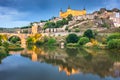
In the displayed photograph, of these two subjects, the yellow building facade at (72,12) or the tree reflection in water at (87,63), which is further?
the yellow building facade at (72,12)

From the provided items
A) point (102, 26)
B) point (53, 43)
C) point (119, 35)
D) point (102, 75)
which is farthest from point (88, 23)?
point (102, 75)

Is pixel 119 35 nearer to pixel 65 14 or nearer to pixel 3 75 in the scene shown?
pixel 3 75

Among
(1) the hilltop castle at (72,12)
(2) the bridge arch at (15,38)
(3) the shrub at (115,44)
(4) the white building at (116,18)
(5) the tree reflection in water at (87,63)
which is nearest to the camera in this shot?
(5) the tree reflection in water at (87,63)

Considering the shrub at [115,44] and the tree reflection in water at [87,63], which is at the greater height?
the shrub at [115,44]

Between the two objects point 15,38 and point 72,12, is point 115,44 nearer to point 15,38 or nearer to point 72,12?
point 15,38

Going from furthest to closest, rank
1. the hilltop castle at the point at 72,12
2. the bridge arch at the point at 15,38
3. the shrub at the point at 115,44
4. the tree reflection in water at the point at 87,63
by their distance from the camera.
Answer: the hilltop castle at the point at 72,12 → the bridge arch at the point at 15,38 → the shrub at the point at 115,44 → the tree reflection in water at the point at 87,63

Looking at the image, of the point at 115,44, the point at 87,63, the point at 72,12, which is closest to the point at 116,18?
the point at 72,12

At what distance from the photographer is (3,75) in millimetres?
14344

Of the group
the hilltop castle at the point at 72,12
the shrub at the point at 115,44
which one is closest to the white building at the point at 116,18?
the hilltop castle at the point at 72,12

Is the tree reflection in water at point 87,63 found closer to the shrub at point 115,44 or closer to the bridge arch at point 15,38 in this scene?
the shrub at point 115,44

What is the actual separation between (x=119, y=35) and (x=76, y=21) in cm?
2674

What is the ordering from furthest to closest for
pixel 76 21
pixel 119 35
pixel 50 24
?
pixel 50 24 → pixel 76 21 → pixel 119 35

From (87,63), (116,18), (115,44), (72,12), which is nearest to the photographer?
(87,63)

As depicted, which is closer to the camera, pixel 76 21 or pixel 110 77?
pixel 110 77
